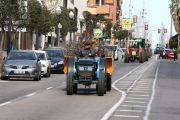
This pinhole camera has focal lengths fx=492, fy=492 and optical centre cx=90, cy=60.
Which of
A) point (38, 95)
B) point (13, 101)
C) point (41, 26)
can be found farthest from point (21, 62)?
point (41, 26)

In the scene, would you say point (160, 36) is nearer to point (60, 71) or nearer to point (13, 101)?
point (60, 71)

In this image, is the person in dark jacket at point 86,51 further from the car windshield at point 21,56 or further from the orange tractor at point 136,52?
the orange tractor at point 136,52

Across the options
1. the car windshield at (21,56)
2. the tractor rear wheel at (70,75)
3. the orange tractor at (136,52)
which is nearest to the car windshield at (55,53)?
the car windshield at (21,56)

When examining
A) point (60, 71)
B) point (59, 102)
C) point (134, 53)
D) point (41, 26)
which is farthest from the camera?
point (134, 53)

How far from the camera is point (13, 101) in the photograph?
13836mm

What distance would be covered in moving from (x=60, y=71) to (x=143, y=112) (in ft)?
63.7

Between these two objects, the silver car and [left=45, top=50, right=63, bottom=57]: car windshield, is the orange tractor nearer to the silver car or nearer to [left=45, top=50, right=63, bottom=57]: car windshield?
[left=45, top=50, right=63, bottom=57]: car windshield

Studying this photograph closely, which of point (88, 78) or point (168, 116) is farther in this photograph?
point (88, 78)

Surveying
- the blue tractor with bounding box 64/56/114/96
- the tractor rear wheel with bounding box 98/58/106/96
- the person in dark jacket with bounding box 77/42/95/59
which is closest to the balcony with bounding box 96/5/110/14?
the person in dark jacket with bounding box 77/42/95/59

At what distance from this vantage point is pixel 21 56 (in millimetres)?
24281

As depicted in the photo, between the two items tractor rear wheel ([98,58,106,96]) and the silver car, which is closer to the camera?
tractor rear wheel ([98,58,106,96])

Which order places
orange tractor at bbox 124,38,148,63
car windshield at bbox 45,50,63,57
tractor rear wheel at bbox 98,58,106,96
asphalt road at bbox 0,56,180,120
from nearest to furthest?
1. asphalt road at bbox 0,56,180,120
2. tractor rear wheel at bbox 98,58,106,96
3. car windshield at bbox 45,50,63,57
4. orange tractor at bbox 124,38,148,63

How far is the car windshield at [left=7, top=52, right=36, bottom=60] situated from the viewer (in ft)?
79.0

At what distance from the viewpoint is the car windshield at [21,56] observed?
79.0 feet
